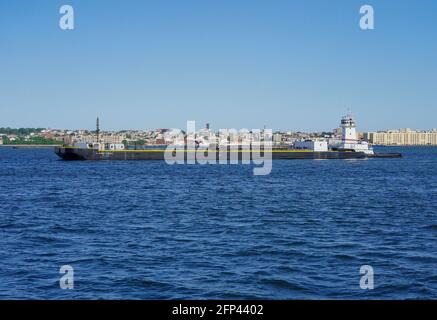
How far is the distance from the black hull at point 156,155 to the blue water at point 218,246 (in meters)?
56.2

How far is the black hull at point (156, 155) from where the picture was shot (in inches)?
3474

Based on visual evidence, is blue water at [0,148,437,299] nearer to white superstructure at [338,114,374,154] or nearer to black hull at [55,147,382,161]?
black hull at [55,147,382,161]

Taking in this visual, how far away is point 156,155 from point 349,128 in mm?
40086

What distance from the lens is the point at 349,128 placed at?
340 ft

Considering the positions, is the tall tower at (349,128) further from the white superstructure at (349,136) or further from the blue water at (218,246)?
the blue water at (218,246)

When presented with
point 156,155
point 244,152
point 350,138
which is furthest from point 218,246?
point 350,138

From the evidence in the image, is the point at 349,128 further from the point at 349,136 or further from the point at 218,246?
the point at 218,246

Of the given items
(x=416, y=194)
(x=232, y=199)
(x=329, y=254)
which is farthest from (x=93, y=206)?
(x=416, y=194)

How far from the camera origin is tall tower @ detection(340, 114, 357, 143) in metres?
103

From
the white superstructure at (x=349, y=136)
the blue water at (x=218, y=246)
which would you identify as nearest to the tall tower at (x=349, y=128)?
the white superstructure at (x=349, y=136)

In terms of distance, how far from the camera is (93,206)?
29.1m

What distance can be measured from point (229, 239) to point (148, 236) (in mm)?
3156

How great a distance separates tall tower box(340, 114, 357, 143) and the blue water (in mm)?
71673

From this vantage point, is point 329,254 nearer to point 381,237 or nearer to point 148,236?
point 381,237
